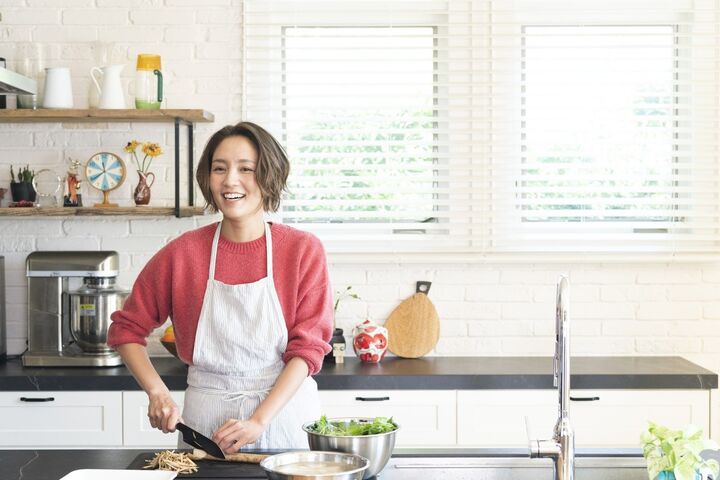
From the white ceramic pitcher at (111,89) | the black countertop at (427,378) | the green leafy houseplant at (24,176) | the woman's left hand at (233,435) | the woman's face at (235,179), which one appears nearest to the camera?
the woman's left hand at (233,435)

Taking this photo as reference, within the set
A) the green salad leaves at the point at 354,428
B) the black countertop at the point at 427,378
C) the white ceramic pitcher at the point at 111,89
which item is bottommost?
the black countertop at the point at 427,378

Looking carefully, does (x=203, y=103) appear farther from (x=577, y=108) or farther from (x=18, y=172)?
(x=577, y=108)

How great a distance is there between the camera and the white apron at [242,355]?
255 cm

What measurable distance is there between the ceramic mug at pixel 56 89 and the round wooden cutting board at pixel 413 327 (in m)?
1.54

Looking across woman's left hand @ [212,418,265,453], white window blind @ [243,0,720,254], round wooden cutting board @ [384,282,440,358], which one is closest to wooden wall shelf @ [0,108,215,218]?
white window blind @ [243,0,720,254]

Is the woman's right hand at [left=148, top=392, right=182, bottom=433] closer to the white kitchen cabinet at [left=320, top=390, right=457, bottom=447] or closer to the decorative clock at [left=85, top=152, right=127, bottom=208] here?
the white kitchen cabinet at [left=320, top=390, right=457, bottom=447]

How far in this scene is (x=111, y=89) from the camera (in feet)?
12.7

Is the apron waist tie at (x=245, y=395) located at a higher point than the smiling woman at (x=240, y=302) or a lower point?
lower

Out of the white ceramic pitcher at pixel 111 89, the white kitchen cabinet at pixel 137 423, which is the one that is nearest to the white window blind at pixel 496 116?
the white ceramic pitcher at pixel 111 89

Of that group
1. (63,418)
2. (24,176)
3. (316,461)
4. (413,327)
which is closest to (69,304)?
(63,418)

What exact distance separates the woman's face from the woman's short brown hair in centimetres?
2

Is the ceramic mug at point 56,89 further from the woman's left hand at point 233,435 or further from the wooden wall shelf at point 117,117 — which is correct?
the woman's left hand at point 233,435

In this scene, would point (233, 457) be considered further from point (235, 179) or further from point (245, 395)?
point (235, 179)

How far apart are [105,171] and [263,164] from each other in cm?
171
